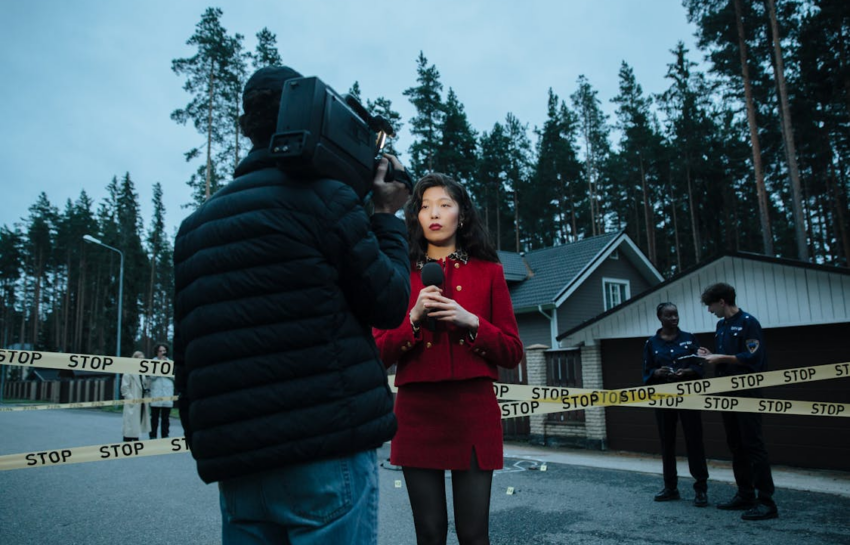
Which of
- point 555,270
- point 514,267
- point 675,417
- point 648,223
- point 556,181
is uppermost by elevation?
point 556,181

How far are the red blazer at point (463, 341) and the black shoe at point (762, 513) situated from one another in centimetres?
473

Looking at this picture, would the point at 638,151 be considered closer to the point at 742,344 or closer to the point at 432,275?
the point at 742,344

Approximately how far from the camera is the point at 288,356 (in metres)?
1.50

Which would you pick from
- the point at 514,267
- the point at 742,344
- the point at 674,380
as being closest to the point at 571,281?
the point at 514,267

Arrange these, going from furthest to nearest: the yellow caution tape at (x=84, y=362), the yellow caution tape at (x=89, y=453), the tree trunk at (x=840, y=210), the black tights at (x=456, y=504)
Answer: the tree trunk at (x=840, y=210) < the yellow caution tape at (x=84, y=362) < the yellow caution tape at (x=89, y=453) < the black tights at (x=456, y=504)

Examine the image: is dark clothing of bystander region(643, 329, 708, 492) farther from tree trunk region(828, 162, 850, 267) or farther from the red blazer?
tree trunk region(828, 162, 850, 267)

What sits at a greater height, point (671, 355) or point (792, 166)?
point (792, 166)

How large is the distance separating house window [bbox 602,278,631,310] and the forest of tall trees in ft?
19.4

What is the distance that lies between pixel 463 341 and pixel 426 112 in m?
33.1

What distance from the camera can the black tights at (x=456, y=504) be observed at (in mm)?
2166

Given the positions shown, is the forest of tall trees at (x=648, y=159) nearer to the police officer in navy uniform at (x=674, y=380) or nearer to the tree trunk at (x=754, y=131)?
the tree trunk at (x=754, y=131)

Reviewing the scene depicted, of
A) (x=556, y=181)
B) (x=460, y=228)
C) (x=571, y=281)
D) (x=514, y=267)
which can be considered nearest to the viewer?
(x=460, y=228)

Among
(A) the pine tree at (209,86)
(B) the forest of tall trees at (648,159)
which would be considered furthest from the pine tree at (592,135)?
(A) the pine tree at (209,86)

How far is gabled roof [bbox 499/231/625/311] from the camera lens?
23.0 meters
